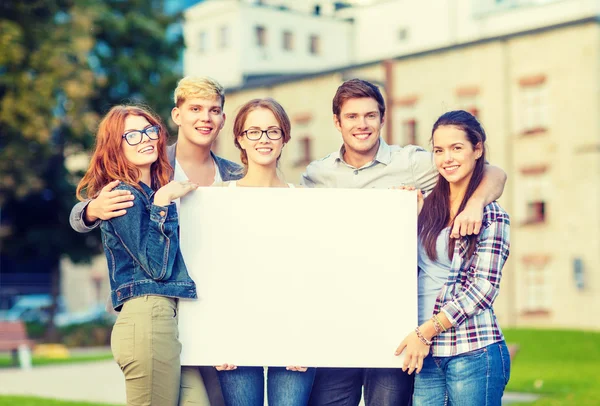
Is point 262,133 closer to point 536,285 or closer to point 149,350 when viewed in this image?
point 149,350

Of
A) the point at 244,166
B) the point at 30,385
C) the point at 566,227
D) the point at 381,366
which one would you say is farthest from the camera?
the point at 566,227

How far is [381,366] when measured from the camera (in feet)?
14.8

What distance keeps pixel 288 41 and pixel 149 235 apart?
46.9 metres

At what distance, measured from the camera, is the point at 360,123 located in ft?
15.7

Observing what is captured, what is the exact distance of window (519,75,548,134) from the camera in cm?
3244

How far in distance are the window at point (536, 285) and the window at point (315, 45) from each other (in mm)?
21757

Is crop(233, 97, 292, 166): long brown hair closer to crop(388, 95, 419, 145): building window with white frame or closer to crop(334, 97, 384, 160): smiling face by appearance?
crop(334, 97, 384, 160): smiling face

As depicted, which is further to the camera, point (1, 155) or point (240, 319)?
point (1, 155)

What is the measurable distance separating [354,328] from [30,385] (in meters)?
10.3

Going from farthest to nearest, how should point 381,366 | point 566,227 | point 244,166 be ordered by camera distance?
point 566,227 < point 244,166 < point 381,366

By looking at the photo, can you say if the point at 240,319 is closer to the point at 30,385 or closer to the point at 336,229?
the point at 336,229

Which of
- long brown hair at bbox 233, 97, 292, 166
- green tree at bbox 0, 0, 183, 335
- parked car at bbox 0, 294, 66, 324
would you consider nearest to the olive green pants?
long brown hair at bbox 233, 97, 292, 166

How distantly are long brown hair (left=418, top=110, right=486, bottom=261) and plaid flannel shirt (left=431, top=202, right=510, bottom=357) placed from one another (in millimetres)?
115

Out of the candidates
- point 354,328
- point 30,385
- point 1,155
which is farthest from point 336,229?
point 1,155
